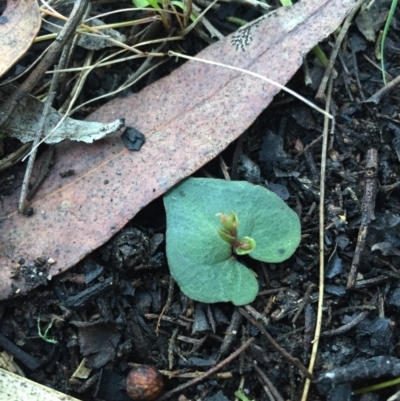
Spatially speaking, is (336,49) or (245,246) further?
(336,49)

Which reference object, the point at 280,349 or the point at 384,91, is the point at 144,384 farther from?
the point at 384,91

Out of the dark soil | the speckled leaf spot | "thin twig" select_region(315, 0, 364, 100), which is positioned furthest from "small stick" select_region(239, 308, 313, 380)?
the speckled leaf spot

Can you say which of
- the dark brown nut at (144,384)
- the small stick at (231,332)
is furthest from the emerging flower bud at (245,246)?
the dark brown nut at (144,384)

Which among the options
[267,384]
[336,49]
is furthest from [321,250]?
[336,49]

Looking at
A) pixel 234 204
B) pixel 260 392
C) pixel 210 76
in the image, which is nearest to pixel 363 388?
pixel 260 392

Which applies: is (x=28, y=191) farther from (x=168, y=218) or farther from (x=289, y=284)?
(x=289, y=284)

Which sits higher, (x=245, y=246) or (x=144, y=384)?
(x=245, y=246)
